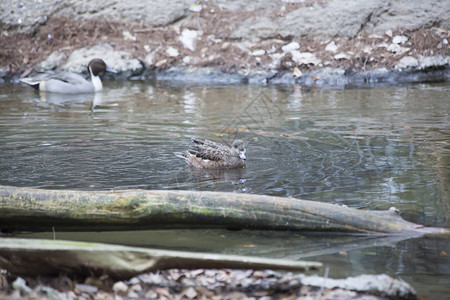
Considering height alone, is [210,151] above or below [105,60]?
below

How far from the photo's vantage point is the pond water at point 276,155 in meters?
4.62

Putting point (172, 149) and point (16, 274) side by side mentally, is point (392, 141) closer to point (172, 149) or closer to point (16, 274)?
point (172, 149)

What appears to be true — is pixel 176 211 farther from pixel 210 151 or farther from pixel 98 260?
pixel 210 151

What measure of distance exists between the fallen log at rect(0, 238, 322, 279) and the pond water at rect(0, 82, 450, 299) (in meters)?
0.77

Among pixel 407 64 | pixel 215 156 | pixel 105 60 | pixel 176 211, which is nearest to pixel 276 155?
pixel 215 156

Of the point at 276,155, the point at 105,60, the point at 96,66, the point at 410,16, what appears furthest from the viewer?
the point at 105,60

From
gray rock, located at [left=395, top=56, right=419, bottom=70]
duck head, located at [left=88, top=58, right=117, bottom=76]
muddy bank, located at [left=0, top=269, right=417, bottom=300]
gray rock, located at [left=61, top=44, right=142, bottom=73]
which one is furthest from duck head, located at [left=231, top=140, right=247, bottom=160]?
gray rock, located at [left=61, top=44, right=142, bottom=73]

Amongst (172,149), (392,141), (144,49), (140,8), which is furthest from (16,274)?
(140,8)

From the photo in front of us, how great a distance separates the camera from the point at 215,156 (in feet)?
24.3

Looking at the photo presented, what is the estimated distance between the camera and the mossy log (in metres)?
4.75

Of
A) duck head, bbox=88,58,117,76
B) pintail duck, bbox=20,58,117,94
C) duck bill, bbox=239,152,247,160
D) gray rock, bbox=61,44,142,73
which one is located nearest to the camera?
duck bill, bbox=239,152,247,160

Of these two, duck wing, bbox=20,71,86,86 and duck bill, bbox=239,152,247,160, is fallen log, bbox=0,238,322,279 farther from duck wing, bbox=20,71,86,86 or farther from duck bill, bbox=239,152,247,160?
duck wing, bbox=20,71,86,86

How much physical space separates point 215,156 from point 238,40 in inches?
401

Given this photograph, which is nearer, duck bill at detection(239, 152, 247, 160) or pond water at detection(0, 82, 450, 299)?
pond water at detection(0, 82, 450, 299)
